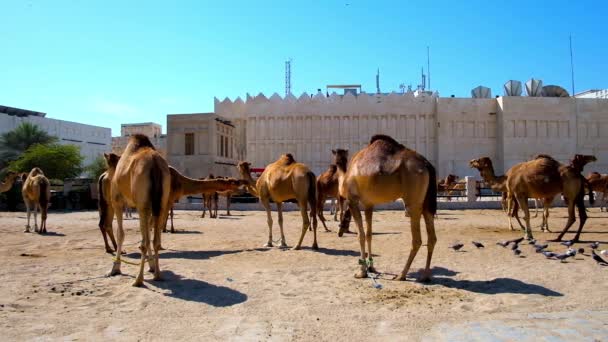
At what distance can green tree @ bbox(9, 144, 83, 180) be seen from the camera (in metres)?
38.7

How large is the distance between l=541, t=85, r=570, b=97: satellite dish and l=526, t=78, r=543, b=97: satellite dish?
449 mm

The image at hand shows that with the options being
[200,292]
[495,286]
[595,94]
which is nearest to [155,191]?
[200,292]

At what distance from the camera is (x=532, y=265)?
8430mm

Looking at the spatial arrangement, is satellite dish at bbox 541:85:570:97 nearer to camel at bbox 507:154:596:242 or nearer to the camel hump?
camel at bbox 507:154:596:242

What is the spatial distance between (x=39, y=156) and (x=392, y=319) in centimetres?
4041

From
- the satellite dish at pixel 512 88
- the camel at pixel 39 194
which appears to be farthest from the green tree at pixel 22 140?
the satellite dish at pixel 512 88

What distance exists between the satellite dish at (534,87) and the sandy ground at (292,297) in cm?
4809

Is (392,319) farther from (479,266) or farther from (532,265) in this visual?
(532,265)

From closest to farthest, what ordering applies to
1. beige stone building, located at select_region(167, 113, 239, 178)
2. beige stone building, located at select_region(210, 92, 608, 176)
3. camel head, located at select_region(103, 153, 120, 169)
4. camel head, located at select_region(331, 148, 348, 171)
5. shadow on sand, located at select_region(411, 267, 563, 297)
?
shadow on sand, located at select_region(411, 267, 563, 297), camel head, located at select_region(103, 153, 120, 169), camel head, located at select_region(331, 148, 348, 171), beige stone building, located at select_region(167, 113, 239, 178), beige stone building, located at select_region(210, 92, 608, 176)

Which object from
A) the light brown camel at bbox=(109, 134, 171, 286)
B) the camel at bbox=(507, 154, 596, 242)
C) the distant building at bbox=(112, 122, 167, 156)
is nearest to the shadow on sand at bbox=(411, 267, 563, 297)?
the light brown camel at bbox=(109, 134, 171, 286)

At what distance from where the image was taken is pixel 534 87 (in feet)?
175

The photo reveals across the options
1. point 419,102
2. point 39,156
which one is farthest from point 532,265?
point 419,102

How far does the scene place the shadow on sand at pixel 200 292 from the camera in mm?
6270

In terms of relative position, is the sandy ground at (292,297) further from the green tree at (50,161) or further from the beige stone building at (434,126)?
the beige stone building at (434,126)
